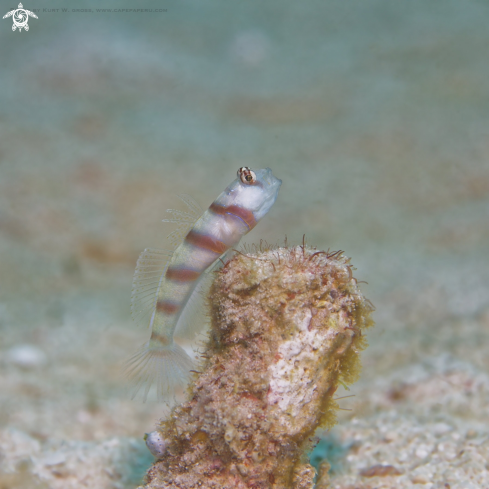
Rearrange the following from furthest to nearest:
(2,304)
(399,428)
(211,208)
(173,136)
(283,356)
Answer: (173,136) → (2,304) → (399,428) → (211,208) → (283,356)

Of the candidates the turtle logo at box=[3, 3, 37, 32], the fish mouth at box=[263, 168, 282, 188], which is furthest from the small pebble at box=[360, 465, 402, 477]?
the turtle logo at box=[3, 3, 37, 32]

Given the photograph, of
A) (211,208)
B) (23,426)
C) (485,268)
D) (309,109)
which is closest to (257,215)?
(211,208)

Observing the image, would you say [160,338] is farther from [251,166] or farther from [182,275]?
[251,166]

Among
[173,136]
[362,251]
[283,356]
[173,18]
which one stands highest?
[173,18]

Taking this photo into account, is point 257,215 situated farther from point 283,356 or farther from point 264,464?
point 264,464

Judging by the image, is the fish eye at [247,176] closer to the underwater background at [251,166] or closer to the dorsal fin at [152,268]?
the dorsal fin at [152,268]

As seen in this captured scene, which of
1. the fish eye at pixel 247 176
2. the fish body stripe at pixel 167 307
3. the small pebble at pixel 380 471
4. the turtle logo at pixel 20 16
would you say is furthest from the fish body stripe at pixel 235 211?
the turtle logo at pixel 20 16
